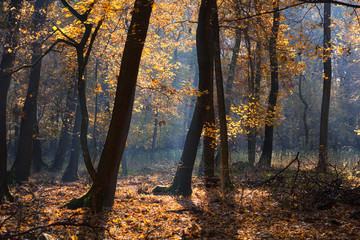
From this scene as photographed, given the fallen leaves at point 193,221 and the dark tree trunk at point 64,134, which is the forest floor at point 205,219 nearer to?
the fallen leaves at point 193,221

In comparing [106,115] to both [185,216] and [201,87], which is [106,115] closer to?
[201,87]

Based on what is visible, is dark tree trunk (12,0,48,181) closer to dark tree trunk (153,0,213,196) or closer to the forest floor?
the forest floor

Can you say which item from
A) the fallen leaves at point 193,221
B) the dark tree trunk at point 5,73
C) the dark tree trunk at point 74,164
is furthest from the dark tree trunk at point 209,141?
the dark tree trunk at point 74,164

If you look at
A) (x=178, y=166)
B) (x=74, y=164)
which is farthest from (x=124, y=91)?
(x=74, y=164)

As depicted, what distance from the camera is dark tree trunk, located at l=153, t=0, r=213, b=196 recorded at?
9492mm

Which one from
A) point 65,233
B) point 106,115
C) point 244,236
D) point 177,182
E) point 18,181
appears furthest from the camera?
point 106,115

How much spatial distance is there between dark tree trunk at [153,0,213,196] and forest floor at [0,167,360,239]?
4.56 feet

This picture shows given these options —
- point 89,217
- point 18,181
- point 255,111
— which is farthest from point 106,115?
point 89,217

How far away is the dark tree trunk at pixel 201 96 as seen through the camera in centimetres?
949

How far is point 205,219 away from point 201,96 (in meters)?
3.84

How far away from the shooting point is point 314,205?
6.55m

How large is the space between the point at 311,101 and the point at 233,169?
16.1 m

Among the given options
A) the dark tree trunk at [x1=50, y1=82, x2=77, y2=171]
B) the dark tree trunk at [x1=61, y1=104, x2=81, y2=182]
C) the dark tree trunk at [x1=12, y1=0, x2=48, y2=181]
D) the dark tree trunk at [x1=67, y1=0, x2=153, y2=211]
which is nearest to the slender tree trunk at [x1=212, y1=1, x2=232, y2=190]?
the dark tree trunk at [x1=67, y1=0, x2=153, y2=211]

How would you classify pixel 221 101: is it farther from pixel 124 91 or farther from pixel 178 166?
pixel 178 166
